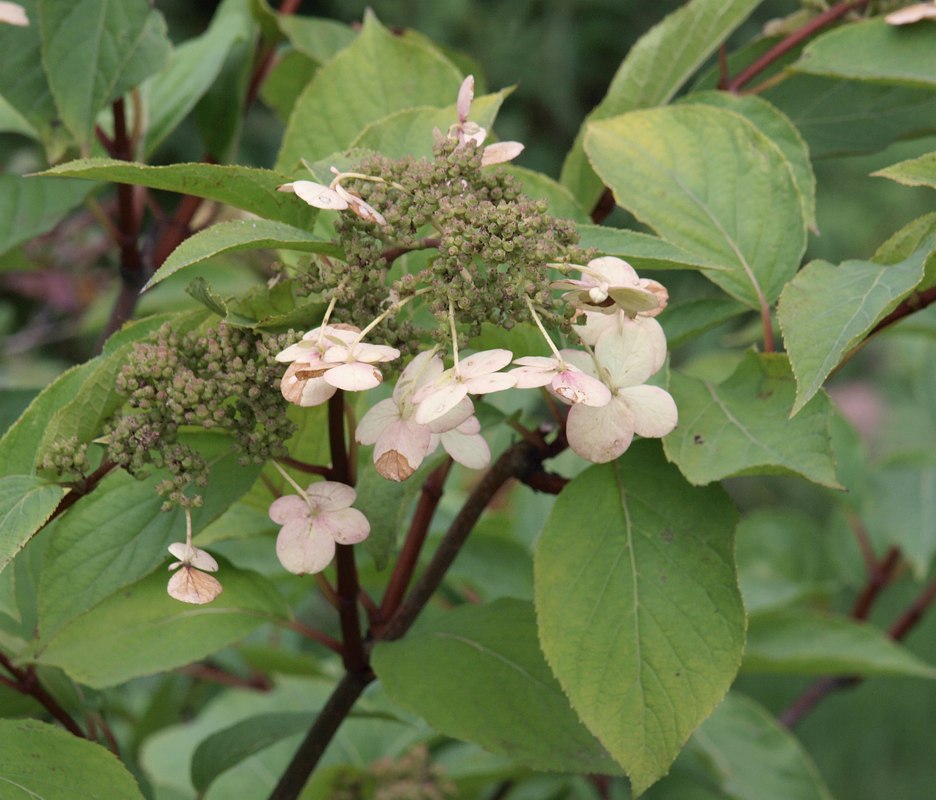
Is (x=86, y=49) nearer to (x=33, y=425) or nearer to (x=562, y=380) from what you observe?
(x=33, y=425)

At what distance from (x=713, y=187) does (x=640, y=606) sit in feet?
1.13

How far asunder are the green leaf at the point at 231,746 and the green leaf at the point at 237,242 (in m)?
0.47

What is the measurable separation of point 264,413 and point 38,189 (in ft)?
2.17

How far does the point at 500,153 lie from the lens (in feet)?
2.39

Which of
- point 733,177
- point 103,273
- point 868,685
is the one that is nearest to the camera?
point 733,177

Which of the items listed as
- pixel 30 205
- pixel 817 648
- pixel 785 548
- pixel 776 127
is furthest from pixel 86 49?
pixel 785 548

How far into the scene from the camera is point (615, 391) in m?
0.67

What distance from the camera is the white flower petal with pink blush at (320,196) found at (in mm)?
625

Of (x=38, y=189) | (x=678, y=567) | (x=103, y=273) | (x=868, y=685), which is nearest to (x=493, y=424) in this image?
(x=678, y=567)

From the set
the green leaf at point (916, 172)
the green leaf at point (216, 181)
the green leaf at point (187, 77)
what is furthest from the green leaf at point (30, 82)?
the green leaf at point (916, 172)

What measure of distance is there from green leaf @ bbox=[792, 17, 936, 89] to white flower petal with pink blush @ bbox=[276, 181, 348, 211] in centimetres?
52

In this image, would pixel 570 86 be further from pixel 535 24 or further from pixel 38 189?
pixel 38 189

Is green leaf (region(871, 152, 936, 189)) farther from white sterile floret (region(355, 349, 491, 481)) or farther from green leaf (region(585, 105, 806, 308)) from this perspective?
white sterile floret (region(355, 349, 491, 481))

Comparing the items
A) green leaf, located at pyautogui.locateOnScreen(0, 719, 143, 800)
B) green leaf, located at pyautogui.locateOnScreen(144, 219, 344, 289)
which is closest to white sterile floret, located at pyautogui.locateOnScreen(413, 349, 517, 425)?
green leaf, located at pyautogui.locateOnScreen(144, 219, 344, 289)
